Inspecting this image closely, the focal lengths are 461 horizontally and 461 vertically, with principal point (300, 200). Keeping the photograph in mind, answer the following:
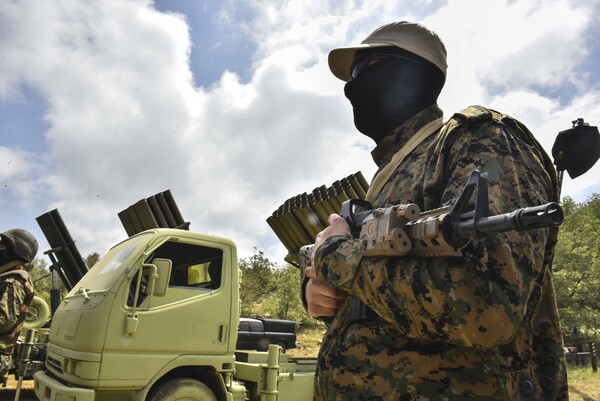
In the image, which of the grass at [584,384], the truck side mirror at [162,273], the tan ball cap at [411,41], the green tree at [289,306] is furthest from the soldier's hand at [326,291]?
the green tree at [289,306]

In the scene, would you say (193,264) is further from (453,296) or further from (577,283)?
(577,283)

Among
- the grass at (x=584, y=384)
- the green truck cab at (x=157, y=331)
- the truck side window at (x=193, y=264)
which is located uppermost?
the truck side window at (x=193, y=264)

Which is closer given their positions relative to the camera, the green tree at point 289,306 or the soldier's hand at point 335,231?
the soldier's hand at point 335,231

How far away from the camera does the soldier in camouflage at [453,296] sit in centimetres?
99

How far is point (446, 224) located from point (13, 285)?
543 centimetres

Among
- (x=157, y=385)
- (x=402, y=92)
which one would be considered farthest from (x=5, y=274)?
(x=402, y=92)

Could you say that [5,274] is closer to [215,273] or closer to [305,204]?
[215,273]

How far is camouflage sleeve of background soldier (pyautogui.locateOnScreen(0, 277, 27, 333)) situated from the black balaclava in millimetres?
4903

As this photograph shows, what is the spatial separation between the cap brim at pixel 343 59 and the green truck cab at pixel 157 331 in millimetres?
2621

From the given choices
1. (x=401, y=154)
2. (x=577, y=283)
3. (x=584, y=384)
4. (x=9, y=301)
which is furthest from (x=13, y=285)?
(x=577, y=283)

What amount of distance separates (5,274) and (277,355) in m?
3.19

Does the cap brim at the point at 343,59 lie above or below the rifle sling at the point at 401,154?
above

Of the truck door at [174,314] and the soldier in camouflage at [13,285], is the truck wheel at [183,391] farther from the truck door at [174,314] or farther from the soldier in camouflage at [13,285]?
the soldier in camouflage at [13,285]

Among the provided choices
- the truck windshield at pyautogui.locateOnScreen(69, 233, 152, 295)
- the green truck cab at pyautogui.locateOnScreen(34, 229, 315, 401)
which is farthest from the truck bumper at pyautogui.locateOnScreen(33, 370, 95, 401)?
the truck windshield at pyautogui.locateOnScreen(69, 233, 152, 295)
